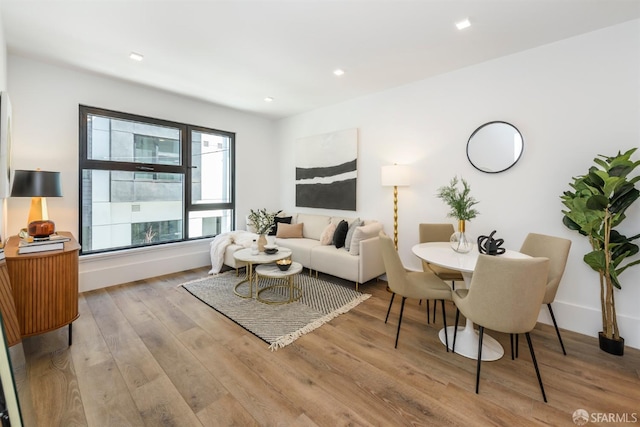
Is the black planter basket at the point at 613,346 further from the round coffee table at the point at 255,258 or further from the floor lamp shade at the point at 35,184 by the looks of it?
the floor lamp shade at the point at 35,184

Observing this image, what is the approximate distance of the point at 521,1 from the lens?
2.09 meters

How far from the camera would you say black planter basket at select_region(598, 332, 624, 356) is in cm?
219

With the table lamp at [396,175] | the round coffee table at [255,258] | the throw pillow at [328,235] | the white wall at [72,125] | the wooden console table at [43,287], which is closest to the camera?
the wooden console table at [43,287]

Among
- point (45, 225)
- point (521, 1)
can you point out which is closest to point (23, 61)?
point (45, 225)

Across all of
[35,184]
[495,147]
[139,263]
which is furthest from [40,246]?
[495,147]

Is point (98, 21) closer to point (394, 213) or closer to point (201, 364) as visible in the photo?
point (201, 364)

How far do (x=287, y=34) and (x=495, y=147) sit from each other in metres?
2.42

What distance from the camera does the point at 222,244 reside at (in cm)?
421

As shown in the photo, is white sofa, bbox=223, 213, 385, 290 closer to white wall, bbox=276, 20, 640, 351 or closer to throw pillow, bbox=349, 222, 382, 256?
throw pillow, bbox=349, 222, 382, 256

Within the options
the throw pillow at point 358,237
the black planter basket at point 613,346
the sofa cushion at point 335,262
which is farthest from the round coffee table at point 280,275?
→ the black planter basket at point 613,346

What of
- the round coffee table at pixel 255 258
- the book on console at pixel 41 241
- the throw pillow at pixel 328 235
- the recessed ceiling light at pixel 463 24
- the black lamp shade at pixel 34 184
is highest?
the recessed ceiling light at pixel 463 24

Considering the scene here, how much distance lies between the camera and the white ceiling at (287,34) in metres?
2.16

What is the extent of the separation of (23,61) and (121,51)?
1.20m

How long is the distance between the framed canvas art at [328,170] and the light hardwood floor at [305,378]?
2.26m
